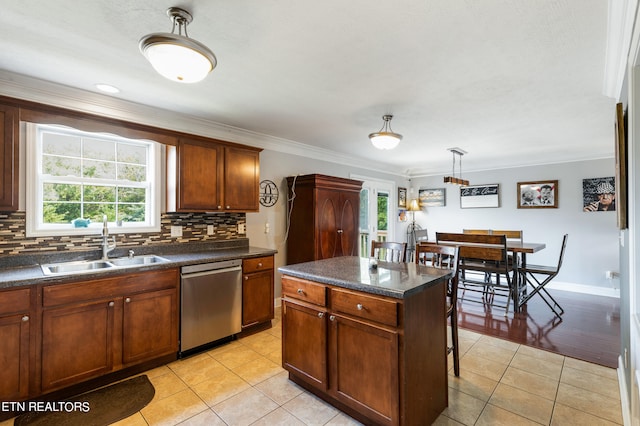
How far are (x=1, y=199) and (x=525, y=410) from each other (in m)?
3.88

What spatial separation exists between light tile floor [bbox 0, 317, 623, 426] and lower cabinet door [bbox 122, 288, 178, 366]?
0.64 feet

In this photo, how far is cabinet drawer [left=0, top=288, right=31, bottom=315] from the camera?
1892 mm

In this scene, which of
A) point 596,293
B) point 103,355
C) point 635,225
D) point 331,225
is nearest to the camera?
point 635,225

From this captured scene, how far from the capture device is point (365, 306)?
5.80ft

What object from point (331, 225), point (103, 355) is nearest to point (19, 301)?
point (103, 355)

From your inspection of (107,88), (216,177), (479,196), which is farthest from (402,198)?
(107,88)

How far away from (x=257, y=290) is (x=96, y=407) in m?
1.54

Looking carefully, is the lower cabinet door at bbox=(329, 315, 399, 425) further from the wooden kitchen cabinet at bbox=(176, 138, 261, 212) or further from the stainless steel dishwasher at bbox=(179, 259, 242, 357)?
the wooden kitchen cabinet at bbox=(176, 138, 261, 212)

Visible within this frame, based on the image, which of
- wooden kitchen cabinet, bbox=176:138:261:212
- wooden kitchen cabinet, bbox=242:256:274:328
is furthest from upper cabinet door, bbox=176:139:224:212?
wooden kitchen cabinet, bbox=242:256:274:328

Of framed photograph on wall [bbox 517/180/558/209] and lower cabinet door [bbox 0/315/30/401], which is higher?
→ framed photograph on wall [bbox 517/180/558/209]

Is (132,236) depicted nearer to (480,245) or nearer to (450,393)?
(450,393)

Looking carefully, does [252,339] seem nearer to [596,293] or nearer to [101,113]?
[101,113]

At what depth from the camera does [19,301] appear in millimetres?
1946

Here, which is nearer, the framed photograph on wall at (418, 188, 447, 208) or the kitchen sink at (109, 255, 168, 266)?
the kitchen sink at (109, 255, 168, 266)
